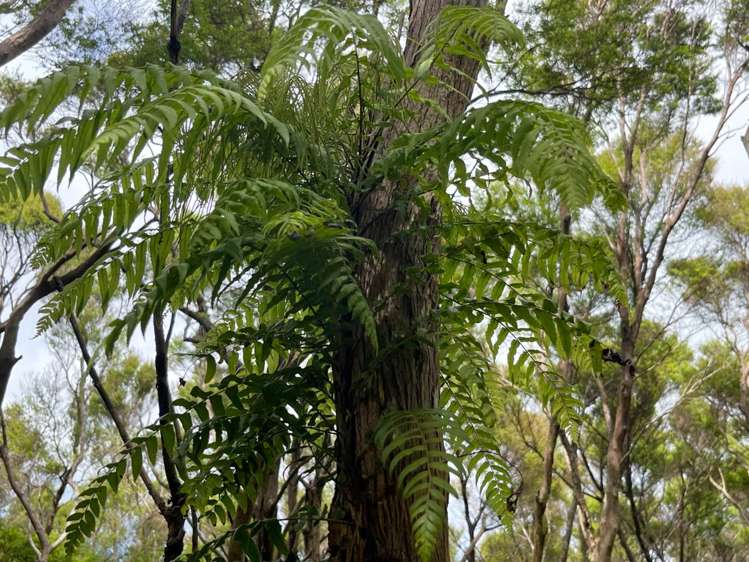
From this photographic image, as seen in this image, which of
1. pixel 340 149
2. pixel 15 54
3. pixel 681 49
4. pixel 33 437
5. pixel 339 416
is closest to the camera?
pixel 339 416

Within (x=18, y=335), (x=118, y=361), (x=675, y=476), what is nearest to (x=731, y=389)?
(x=675, y=476)

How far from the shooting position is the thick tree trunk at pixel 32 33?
3.77 metres

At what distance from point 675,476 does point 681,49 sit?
7184 millimetres

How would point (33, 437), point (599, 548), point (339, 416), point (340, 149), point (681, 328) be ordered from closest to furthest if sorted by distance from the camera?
1. point (339, 416)
2. point (340, 149)
3. point (599, 548)
4. point (681, 328)
5. point (33, 437)

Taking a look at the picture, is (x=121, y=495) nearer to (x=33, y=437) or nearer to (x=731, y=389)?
(x=33, y=437)

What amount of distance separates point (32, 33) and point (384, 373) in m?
3.44

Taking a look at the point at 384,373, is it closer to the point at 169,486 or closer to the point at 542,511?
the point at 169,486

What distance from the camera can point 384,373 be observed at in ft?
3.84

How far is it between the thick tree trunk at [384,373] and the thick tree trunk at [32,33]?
3.13 m

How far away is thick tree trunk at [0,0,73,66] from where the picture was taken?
148 inches

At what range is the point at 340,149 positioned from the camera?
1275 millimetres

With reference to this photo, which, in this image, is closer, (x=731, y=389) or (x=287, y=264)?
(x=287, y=264)

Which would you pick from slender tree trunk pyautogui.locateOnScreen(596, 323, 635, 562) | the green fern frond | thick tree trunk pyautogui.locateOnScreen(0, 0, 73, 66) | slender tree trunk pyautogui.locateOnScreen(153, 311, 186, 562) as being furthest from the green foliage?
slender tree trunk pyautogui.locateOnScreen(596, 323, 635, 562)

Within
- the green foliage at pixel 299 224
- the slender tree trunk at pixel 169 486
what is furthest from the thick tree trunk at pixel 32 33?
the green foliage at pixel 299 224
